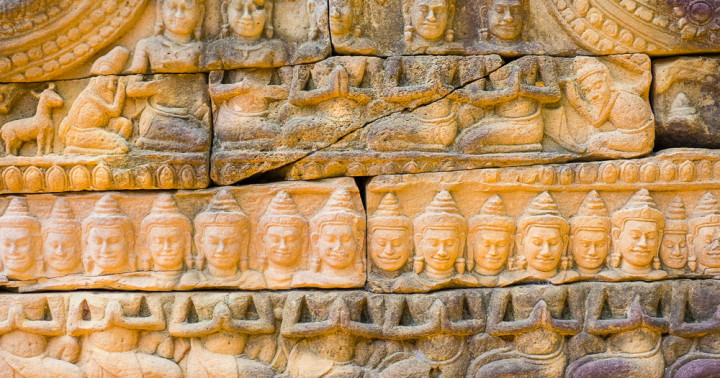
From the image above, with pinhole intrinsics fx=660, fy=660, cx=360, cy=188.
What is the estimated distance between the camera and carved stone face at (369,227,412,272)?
3.93 m

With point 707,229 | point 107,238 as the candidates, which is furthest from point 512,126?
point 107,238

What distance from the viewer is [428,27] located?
3.91 metres

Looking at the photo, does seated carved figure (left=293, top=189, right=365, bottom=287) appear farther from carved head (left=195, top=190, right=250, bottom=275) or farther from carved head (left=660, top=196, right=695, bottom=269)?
carved head (left=660, top=196, right=695, bottom=269)

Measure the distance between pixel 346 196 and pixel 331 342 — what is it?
2.87 feet

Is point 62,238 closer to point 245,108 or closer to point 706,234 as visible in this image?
point 245,108

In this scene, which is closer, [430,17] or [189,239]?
[430,17]

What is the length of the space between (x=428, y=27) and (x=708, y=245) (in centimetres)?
214

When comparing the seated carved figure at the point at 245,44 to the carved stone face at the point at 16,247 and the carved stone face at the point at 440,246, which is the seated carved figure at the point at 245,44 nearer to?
the carved stone face at the point at 440,246

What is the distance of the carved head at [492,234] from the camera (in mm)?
3955

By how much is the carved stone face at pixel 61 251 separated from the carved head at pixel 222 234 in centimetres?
73

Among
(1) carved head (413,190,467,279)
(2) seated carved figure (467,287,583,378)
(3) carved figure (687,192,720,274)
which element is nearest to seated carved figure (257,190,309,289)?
(1) carved head (413,190,467,279)

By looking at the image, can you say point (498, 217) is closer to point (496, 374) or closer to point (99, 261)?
point (496, 374)

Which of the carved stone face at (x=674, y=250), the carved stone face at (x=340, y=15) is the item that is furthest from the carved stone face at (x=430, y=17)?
the carved stone face at (x=674, y=250)

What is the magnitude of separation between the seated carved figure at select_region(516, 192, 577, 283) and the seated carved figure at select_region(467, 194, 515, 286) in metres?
0.08
